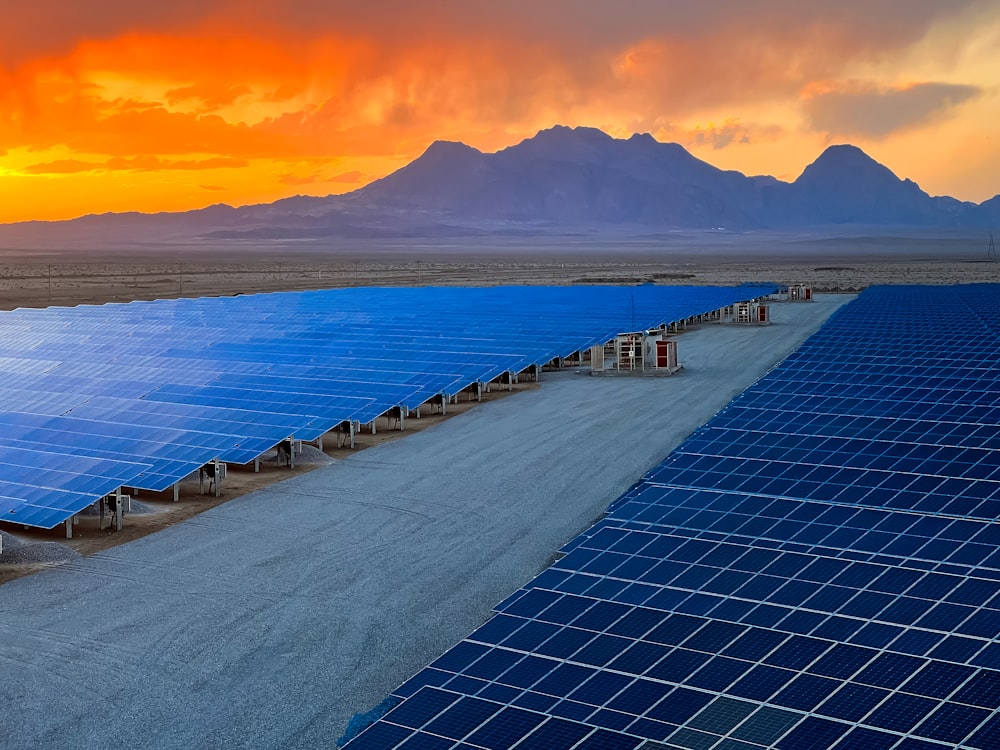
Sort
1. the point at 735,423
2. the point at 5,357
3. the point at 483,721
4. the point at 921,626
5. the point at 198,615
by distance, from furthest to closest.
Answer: the point at 5,357
the point at 735,423
the point at 198,615
the point at 921,626
the point at 483,721

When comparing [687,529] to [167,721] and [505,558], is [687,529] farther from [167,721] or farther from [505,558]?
[167,721]

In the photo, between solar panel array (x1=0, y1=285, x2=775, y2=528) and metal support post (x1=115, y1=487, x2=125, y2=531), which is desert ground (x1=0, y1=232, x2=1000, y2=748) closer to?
metal support post (x1=115, y1=487, x2=125, y2=531)

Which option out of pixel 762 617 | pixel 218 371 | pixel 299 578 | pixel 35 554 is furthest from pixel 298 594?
pixel 218 371

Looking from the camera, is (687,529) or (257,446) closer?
(687,529)

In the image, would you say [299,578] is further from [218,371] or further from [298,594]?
[218,371]

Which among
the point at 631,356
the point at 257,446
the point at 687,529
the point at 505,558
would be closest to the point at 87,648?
the point at 505,558
